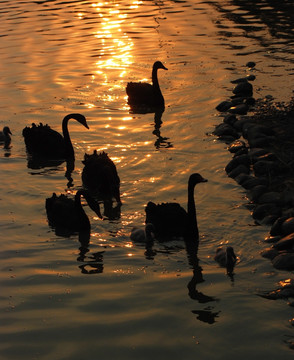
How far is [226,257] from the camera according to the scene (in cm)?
1160

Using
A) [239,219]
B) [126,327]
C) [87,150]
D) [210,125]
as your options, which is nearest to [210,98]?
[210,125]

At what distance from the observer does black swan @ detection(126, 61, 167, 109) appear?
21375 mm

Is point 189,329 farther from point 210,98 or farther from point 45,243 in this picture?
point 210,98

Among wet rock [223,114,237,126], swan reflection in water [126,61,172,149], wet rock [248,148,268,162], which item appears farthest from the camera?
swan reflection in water [126,61,172,149]

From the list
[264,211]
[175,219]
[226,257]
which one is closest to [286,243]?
[226,257]

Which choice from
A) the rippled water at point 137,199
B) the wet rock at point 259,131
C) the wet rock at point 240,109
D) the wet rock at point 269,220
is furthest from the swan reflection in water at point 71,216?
the wet rock at point 240,109

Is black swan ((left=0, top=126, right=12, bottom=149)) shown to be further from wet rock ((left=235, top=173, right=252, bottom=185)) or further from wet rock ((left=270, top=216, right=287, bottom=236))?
wet rock ((left=270, top=216, right=287, bottom=236))

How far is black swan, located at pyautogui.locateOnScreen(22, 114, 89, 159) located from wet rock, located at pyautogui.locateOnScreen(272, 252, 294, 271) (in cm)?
762

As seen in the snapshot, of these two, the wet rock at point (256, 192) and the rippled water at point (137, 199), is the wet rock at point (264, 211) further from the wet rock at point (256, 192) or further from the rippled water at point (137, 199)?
the wet rock at point (256, 192)

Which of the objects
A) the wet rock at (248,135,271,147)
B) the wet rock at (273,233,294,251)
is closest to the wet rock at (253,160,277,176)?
the wet rock at (248,135,271,147)

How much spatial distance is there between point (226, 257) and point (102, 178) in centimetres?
429

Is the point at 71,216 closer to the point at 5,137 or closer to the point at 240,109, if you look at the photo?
the point at 5,137

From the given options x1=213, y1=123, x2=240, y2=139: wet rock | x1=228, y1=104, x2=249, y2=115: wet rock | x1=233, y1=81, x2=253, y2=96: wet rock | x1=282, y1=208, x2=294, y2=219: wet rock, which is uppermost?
x1=233, y1=81, x2=253, y2=96: wet rock

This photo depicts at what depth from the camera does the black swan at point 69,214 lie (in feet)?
44.7
